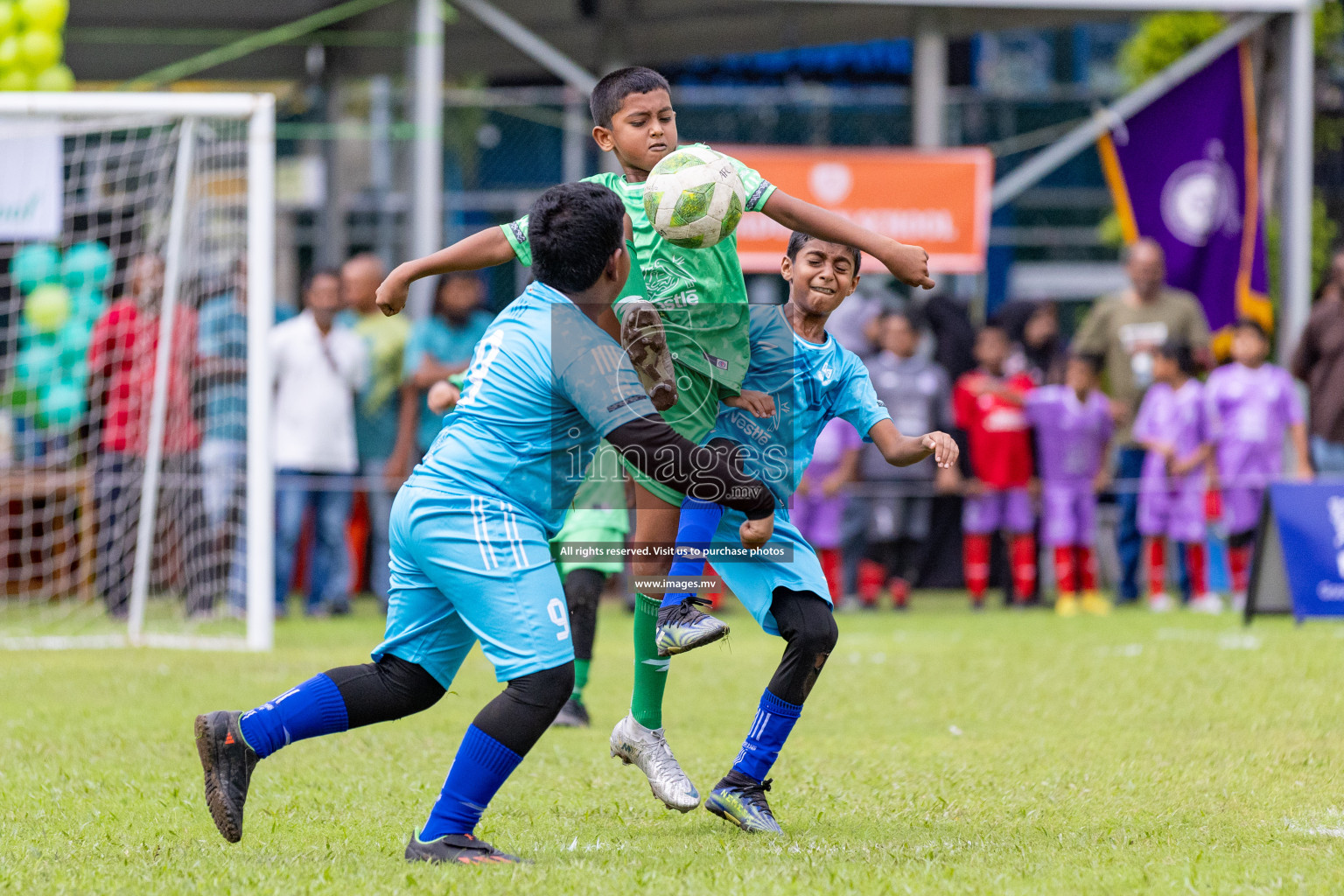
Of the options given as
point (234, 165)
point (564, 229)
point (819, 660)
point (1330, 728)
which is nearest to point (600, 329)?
point (564, 229)

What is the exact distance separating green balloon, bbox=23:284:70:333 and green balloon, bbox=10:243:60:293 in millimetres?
64

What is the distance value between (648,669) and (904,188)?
8.38 meters

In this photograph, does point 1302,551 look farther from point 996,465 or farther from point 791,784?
point 791,784

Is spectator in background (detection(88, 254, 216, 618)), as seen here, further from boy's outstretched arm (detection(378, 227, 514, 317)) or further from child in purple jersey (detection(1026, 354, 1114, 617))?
boy's outstretched arm (detection(378, 227, 514, 317))

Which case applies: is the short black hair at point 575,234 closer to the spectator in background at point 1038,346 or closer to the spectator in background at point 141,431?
the spectator in background at point 141,431

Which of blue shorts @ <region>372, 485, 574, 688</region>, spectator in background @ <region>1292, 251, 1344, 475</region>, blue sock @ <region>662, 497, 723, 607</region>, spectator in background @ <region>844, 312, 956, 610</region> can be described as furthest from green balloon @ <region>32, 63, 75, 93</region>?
spectator in background @ <region>1292, 251, 1344, 475</region>

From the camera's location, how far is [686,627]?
15.1 feet

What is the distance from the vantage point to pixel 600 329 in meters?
4.05

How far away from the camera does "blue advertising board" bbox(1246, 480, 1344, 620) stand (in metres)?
9.94

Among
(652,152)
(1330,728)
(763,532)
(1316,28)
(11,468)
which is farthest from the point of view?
(1316,28)

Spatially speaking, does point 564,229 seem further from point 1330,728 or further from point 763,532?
point 1330,728

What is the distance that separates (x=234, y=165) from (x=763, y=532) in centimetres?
674

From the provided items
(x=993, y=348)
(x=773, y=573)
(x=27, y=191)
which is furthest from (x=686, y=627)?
(x=993, y=348)

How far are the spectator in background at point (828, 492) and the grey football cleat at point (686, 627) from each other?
714 centimetres
